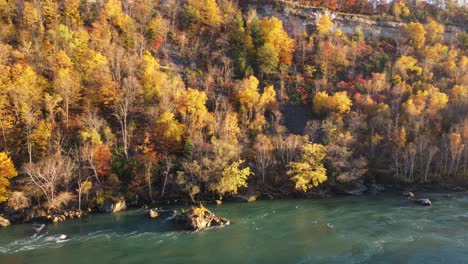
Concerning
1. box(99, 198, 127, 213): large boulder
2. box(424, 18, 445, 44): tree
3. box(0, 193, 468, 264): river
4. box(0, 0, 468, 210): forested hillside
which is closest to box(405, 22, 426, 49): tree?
box(0, 0, 468, 210): forested hillside

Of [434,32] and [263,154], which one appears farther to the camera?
[434,32]

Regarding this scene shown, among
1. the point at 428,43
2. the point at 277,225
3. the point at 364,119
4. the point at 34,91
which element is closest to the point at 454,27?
the point at 428,43

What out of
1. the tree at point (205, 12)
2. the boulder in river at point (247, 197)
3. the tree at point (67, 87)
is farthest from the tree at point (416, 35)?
the tree at point (67, 87)

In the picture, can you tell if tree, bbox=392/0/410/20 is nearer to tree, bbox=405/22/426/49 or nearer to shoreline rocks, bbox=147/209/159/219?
tree, bbox=405/22/426/49

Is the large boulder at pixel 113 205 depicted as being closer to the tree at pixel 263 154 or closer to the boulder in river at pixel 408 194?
the tree at pixel 263 154

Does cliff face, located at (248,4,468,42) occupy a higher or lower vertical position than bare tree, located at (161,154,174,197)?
higher

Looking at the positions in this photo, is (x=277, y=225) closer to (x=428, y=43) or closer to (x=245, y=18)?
(x=245, y=18)

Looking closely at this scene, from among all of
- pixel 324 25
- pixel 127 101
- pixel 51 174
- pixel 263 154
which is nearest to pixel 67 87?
pixel 127 101

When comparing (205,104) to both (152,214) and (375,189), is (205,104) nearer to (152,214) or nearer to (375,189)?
(152,214)
